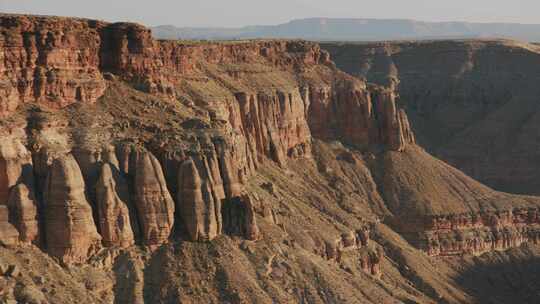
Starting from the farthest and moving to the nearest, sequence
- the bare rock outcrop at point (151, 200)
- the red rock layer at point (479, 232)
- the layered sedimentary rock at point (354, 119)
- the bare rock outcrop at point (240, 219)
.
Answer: the layered sedimentary rock at point (354, 119), the red rock layer at point (479, 232), the bare rock outcrop at point (240, 219), the bare rock outcrop at point (151, 200)

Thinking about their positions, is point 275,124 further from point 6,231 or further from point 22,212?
point 6,231

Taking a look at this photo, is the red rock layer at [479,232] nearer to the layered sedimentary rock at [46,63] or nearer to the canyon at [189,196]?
the canyon at [189,196]

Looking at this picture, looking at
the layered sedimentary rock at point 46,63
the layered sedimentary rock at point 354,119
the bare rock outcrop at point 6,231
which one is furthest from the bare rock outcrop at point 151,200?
the layered sedimentary rock at point 354,119

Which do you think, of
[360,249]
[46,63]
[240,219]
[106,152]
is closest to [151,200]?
[106,152]

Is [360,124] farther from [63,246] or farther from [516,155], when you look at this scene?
[63,246]

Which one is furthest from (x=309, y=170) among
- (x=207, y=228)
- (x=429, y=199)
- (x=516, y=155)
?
(x=516, y=155)

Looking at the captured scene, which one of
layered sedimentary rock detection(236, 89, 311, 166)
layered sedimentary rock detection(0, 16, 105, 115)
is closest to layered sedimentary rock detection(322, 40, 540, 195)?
layered sedimentary rock detection(236, 89, 311, 166)

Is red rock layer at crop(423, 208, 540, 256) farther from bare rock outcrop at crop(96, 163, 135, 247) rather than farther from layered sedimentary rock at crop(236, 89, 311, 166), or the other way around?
bare rock outcrop at crop(96, 163, 135, 247)
